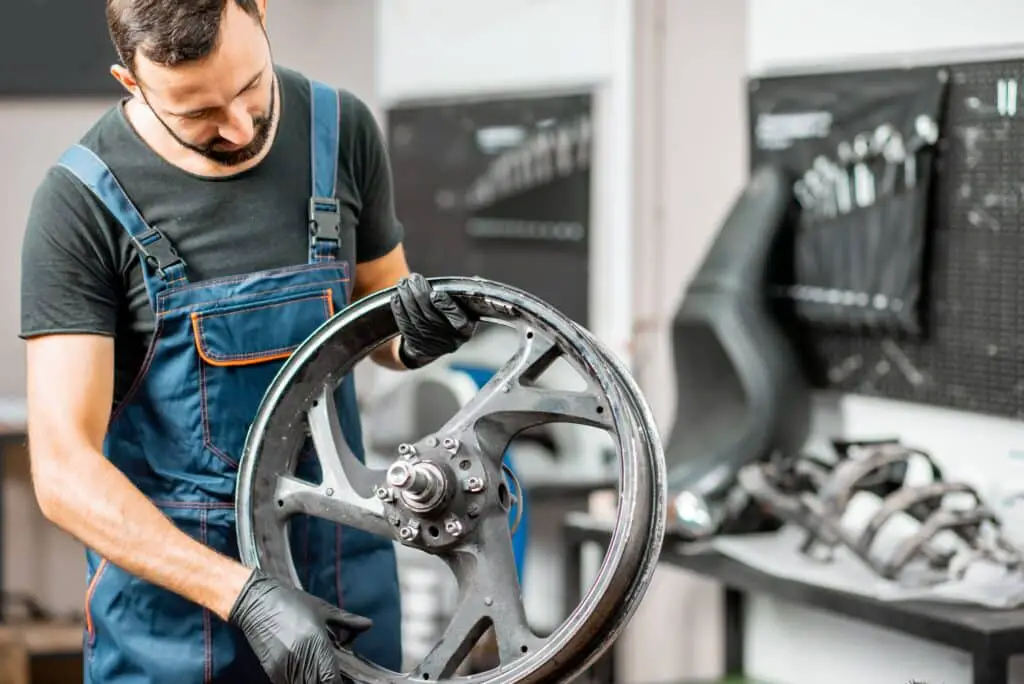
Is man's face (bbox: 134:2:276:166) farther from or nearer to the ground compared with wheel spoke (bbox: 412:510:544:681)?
farther from the ground

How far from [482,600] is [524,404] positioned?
20 cm

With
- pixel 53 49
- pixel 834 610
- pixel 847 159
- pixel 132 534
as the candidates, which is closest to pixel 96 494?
pixel 132 534

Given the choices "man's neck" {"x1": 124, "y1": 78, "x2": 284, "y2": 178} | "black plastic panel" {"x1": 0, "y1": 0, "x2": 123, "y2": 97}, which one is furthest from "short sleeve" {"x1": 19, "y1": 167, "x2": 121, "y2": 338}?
"black plastic panel" {"x1": 0, "y1": 0, "x2": 123, "y2": 97}

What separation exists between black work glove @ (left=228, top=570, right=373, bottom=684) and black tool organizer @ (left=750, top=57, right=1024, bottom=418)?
4.66ft

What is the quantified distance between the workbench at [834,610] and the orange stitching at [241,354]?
112 centimetres

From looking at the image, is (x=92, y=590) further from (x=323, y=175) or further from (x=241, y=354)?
(x=323, y=175)

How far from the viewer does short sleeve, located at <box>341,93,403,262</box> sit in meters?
1.74

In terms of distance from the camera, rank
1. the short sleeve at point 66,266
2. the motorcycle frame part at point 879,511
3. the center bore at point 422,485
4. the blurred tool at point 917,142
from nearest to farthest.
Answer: the center bore at point 422,485 < the short sleeve at point 66,266 < the motorcycle frame part at point 879,511 < the blurred tool at point 917,142

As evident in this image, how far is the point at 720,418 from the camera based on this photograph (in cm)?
292

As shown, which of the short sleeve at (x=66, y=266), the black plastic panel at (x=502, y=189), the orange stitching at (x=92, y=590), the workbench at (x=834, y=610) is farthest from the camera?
the black plastic panel at (x=502, y=189)

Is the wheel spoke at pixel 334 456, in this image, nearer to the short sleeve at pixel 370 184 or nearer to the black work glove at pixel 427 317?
the black work glove at pixel 427 317

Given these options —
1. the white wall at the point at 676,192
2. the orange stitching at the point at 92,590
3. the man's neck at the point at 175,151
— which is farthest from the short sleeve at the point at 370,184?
the white wall at the point at 676,192

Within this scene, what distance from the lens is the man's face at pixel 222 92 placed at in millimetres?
1493

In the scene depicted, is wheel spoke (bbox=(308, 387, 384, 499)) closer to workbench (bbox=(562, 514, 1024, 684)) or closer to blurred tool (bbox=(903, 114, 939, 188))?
workbench (bbox=(562, 514, 1024, 684))
